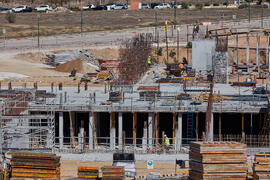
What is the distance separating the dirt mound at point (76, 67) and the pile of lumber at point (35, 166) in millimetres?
33707

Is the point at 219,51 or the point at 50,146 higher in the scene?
the point at 219,51

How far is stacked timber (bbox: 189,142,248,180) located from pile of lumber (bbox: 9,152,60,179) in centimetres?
617

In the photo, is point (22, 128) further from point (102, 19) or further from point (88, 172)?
point (102, 19)

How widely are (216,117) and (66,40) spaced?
43.2 m

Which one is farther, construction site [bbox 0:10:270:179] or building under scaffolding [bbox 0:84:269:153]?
building under scaffolding [bbox 0:84:269:153]

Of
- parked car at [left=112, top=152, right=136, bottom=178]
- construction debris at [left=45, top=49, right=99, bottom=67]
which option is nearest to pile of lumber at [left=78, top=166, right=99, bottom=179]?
parked car at [left=112, top=152, right=136, bottom=178]

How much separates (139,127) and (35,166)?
13.0 metres

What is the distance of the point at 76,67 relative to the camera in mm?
66250

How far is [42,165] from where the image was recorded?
105 ft

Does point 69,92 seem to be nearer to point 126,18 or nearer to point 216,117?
point 216,117

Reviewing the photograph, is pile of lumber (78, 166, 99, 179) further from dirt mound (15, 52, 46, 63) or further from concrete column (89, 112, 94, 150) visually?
dirt mound (15, 52, 46, 63)

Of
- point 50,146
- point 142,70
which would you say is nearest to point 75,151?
point 50,146

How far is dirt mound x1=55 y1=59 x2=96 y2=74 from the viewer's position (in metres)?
66.1

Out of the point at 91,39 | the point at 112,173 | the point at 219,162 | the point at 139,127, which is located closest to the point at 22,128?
the point at 112,173
